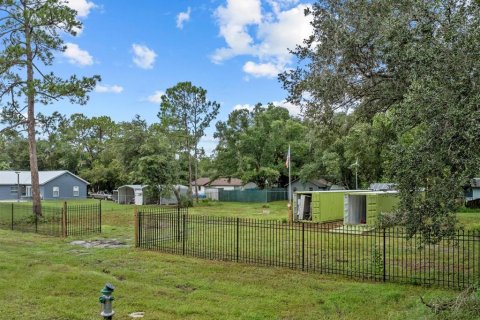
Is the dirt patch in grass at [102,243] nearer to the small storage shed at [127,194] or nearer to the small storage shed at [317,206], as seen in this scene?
the small storage shed at [317,206]

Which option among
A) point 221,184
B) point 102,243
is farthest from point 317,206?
point 221,184

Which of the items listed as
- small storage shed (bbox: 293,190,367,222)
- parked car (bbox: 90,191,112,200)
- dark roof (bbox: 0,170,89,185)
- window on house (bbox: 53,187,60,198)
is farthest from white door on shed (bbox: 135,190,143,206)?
small storage shed (bbox: 293,190,367,222)

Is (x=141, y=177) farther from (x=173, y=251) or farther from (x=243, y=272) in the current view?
(x=243, y=272)

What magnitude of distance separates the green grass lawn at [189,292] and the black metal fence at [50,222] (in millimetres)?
5315

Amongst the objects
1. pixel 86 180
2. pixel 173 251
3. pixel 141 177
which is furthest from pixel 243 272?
pixel 86 180

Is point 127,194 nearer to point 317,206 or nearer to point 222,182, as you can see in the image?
point 222,182

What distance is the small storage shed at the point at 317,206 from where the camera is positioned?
71.9 feet

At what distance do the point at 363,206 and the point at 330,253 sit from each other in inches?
360

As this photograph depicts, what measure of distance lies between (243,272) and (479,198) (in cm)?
2596

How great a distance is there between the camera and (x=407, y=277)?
9.18 m

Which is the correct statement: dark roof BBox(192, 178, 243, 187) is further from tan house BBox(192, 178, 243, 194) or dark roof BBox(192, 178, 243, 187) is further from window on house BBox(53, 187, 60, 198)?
window on house BBox(53, 187, 60, 198)

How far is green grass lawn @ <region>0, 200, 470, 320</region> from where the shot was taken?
7.00 meters

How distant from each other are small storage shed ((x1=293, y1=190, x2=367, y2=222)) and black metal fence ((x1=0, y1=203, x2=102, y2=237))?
1011cm

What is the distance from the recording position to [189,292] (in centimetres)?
828
